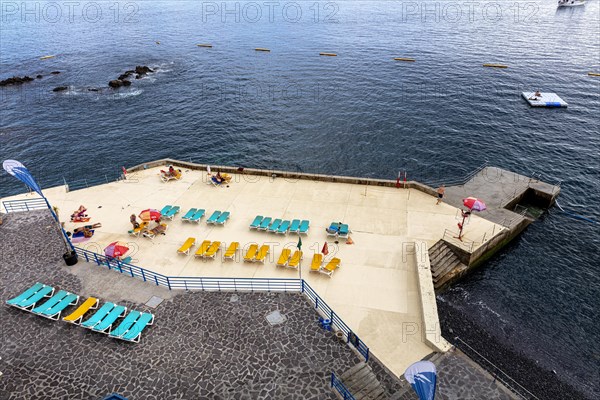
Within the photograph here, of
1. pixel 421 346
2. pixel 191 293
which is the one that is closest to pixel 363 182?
pixel 421 346

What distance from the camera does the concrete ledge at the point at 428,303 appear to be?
19.6m

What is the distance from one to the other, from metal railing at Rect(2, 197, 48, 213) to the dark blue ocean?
1401 cm

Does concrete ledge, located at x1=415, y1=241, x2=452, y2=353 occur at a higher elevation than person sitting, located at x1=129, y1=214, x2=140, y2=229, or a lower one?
lower

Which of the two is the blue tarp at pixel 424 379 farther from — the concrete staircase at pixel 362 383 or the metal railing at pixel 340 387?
the concrete staircase at pixel 362 383

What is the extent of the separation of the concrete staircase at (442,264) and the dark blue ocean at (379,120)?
1466 mm

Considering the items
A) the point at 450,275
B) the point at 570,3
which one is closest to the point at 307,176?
the point at 450,275

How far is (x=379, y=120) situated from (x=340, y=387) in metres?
44.8

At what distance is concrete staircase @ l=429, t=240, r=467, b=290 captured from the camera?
2598cm

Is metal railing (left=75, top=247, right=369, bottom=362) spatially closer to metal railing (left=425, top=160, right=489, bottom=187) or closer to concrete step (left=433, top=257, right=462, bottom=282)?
concrete step (left=433, top=257, right=462, bottom=282)

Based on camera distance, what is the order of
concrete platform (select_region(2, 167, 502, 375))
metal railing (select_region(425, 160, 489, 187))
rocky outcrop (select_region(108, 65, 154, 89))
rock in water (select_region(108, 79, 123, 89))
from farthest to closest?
rocky outcrop (select_region(108, 65, 154, 89)) < rock in water (select_region(108, 79, 123, 89)) < metal railing (select_region(425, 160, 489, 187)) < concrete platform (select_region(2, 167, 502, 375))

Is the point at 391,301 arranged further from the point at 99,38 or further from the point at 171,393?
the point at 99,38

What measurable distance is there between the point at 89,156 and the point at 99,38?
85.3 meters

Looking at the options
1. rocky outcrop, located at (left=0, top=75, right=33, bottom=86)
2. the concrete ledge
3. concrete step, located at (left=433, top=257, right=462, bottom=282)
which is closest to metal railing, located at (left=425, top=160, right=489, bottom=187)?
concrete step, located at (left=433, top=257, right=462, bottom=282)

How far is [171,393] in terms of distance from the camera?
1527 cm
